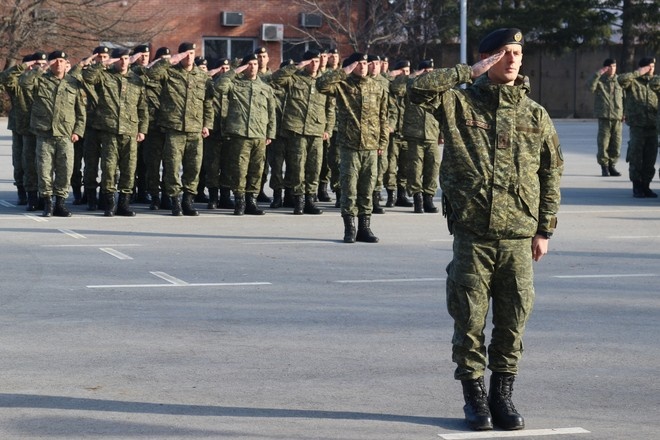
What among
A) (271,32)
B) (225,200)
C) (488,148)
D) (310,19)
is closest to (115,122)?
(225,200)

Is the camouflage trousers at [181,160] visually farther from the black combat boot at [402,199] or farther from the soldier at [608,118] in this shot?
the soldier at [608,118]

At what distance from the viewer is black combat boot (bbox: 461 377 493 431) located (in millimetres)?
6426

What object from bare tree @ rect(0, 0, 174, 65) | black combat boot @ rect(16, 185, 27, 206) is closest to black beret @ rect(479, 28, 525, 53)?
black combat boot @ rect(16, 185, 27, 206)

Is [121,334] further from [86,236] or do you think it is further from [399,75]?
[399,75]

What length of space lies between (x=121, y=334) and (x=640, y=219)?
31.3ft

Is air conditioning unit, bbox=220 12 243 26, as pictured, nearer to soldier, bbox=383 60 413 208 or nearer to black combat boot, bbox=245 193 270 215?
soldier, bbox=383 60 413 208

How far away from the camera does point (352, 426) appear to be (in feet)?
21.1

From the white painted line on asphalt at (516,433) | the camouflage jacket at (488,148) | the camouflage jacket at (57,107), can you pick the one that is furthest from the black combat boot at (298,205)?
the white painted line on asphalt at (516,433)

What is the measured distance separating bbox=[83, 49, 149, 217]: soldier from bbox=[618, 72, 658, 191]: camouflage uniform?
750 centimetres

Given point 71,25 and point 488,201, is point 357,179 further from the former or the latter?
point 71,25

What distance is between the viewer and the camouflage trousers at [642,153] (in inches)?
772

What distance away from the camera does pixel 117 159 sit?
54.4 ft

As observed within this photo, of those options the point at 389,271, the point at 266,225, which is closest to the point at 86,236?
the point at 266,225

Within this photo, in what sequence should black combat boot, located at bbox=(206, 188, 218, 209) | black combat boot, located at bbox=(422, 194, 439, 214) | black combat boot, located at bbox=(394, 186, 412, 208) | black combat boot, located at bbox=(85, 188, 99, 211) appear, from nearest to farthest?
black combat boot, located at bbox=(85, 188, 99, 211), black combat boot, located at bbox=(422, 194, 439, 214), black combat boot, located at bbox=(206, 188, 218, 209), black combat boot, located at bbox=(394, 186, 412, 208)
